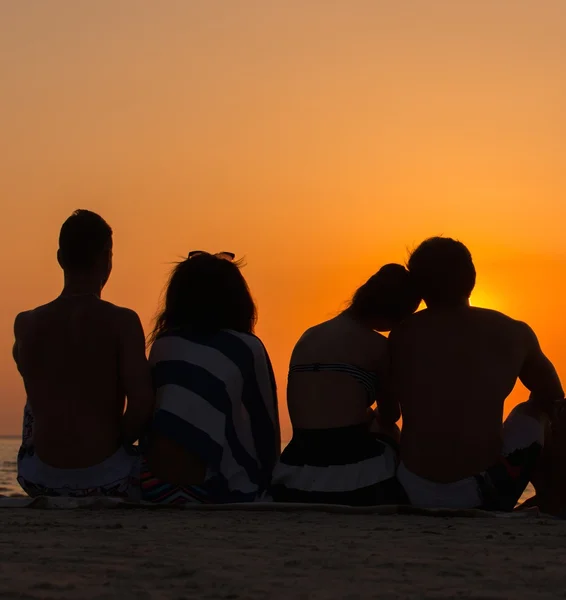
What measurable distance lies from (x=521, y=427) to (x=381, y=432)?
914 millimetres

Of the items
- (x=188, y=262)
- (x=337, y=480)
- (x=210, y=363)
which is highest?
(x=188, y=262)

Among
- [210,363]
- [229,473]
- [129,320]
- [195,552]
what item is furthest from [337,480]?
[195,552]

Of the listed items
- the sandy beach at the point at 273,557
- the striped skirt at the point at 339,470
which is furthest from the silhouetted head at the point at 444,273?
the sandy beach at the point at 273,557

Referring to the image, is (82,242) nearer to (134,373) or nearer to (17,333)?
(17,333)

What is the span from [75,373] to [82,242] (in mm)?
645

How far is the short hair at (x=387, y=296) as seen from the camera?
5.50 m

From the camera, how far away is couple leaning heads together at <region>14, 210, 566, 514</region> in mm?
5176

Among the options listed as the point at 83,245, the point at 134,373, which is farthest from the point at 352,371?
the point at 83,245

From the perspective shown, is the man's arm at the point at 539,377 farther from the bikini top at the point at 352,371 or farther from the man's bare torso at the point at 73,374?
the man's bare torso at the point at 73,374

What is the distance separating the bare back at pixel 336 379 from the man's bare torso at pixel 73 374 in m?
0.97

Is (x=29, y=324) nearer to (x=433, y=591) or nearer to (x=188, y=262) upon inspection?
(x=188, y=262)

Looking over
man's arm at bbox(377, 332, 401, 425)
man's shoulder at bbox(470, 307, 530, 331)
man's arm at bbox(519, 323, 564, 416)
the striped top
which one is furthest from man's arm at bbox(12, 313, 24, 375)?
man's arm at bbox(519, 323, 564, 416)

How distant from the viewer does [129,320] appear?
5.18 metres

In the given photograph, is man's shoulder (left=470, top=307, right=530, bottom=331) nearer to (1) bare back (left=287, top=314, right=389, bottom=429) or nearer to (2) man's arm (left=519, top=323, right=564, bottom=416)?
(2) man's arm (left=519, top=323, right=564, bottom=416)
